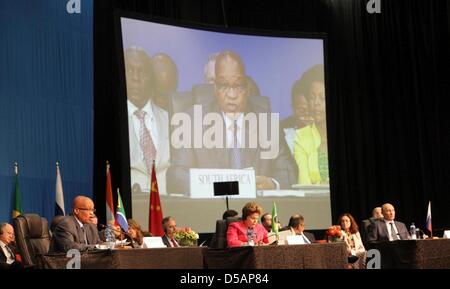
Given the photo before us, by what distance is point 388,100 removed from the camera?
41.1 feet

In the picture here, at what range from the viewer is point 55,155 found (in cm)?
880

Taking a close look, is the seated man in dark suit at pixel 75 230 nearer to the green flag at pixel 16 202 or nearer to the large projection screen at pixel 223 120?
the green flag at pixel 16 202

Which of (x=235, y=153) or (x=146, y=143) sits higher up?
(x=146, y=143)

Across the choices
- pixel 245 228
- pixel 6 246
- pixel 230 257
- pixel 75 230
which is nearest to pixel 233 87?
pixel 245 228

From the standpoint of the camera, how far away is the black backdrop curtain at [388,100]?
484 inches

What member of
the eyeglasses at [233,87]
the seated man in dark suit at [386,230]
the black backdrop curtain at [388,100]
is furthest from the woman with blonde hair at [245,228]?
the black backdrop curtain at [388,100]

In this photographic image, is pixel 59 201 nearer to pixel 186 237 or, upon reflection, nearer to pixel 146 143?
pixel 146 143

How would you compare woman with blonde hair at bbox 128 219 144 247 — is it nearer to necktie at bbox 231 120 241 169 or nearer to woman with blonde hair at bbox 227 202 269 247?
woman with blonde hair at bbox 227 202 269 247

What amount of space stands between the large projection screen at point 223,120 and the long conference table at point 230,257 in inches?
157

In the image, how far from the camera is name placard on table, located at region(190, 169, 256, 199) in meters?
9.95

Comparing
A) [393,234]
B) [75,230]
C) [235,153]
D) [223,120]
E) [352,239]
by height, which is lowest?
[352,239]

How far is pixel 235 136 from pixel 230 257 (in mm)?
5555

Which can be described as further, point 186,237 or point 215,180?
point 215,180

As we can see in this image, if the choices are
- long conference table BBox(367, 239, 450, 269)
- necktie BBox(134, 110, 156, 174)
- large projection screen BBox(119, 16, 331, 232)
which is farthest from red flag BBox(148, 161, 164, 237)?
long conference table BBox(367, 239, 450, 269)
